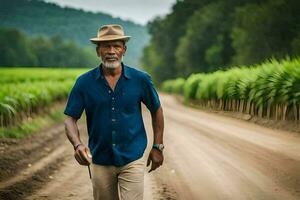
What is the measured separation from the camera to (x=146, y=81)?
5.01m

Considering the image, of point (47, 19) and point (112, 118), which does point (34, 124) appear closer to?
point (112, 118)

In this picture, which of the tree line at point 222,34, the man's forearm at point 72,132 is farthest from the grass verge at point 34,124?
the man's forearm at point 72,132

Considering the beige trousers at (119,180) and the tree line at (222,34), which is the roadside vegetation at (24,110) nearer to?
the tree line at (222,34)

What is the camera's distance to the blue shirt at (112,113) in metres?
4.85

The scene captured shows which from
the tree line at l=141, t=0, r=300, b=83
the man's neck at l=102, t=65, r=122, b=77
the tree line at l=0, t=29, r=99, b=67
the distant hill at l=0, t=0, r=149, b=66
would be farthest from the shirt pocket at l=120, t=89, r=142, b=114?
the tree line at l=0, t=29, r=99, b=67

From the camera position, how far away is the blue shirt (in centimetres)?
485

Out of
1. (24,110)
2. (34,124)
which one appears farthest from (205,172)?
(24,110)

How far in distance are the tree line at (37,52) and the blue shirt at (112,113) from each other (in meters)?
87.8

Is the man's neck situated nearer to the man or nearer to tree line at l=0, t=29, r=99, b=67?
the man

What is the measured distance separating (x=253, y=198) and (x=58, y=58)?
128683mm

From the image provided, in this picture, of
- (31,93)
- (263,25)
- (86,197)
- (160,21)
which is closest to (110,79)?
(86,197)

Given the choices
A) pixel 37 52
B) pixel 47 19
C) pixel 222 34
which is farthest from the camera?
pixel 47 19

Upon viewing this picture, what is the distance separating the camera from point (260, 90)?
22453mm

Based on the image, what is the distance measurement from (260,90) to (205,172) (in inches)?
486
